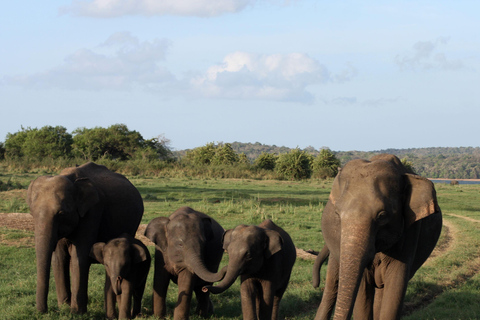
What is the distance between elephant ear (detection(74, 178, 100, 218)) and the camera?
8328 mm

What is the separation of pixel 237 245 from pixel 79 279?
2.35 meters

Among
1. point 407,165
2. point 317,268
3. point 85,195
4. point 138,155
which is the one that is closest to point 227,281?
point 317,268

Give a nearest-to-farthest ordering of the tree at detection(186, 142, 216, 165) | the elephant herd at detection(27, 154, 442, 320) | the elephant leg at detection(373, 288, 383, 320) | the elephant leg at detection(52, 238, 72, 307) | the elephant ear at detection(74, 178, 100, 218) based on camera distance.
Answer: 1. the elephant herd at detection(27, 154, 442, 320)
2. the elephant leg at detection(373, 288, 383, 320)
3. the elephant ear at detection(74, 178, 100, 218)
4. the elephant leg at detection(52, 238, 72, 307)
5. the tree at detection(186, 142, 216, 165)

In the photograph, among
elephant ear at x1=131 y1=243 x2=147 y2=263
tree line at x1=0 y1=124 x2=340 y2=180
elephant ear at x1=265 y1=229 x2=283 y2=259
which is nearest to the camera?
elephant ear at x1=265 y1=229 x2=283 y2=259

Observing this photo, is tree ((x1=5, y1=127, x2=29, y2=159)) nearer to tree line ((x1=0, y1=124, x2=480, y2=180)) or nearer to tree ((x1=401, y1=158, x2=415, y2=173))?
tree line ((x1=0, y1=124, x2=480, y2=180))

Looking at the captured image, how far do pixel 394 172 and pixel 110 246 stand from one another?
396 cm

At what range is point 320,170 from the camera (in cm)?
5084

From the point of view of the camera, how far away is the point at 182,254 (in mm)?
7949

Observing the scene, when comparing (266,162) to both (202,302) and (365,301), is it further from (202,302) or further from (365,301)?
(365,301)

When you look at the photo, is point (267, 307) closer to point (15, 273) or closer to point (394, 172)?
point (394, 172)

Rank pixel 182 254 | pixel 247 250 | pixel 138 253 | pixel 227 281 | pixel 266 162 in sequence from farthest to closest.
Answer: pixel 266 162
pixel 138 253
pixel 182 254
pixel 247 250
pixel 227 281

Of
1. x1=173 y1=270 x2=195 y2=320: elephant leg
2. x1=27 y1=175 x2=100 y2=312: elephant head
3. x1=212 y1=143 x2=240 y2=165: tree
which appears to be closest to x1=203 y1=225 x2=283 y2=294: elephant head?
x1=173 y1=270 x2=195 y2=320: elephant leg

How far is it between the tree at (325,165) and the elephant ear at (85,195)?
43.0 m

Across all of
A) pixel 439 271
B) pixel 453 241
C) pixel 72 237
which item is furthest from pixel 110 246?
pixel 453 241
